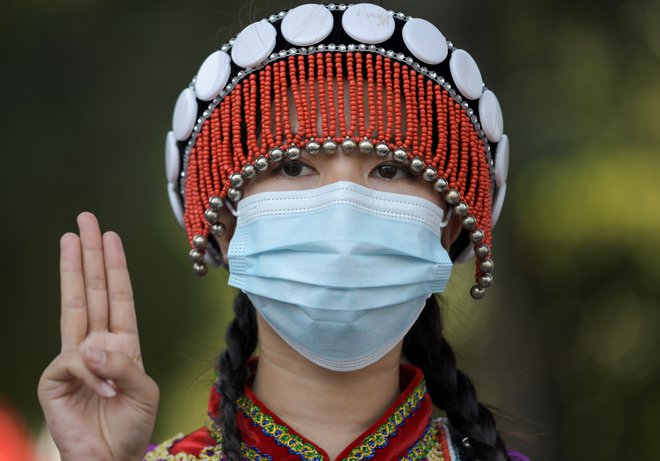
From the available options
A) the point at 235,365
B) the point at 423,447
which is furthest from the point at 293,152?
the point at 423,447

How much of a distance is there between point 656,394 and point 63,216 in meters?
3.50

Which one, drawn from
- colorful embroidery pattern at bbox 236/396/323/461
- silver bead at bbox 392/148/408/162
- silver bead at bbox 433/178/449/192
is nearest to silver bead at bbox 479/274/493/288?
silver bead at bbox 433/178/449/192

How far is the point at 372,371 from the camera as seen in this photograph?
3023 mm

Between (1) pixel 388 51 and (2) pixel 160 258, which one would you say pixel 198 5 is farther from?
(1) pixel 388 51

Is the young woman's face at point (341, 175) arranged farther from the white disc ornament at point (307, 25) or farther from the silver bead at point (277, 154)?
the white disc ornament at point (307, 25)

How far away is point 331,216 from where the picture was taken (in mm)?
2818

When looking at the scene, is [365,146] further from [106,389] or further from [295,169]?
[106,389]

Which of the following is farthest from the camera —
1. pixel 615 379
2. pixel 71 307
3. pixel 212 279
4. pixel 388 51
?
pixel 212 279

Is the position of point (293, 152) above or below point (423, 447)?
above

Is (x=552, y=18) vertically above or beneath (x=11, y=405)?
above

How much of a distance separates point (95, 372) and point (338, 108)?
0.99 m

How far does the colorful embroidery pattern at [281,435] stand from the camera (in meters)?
2.91

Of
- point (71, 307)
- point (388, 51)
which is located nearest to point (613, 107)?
point (388, 51)

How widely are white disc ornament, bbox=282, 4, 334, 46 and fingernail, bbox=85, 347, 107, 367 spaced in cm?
106
